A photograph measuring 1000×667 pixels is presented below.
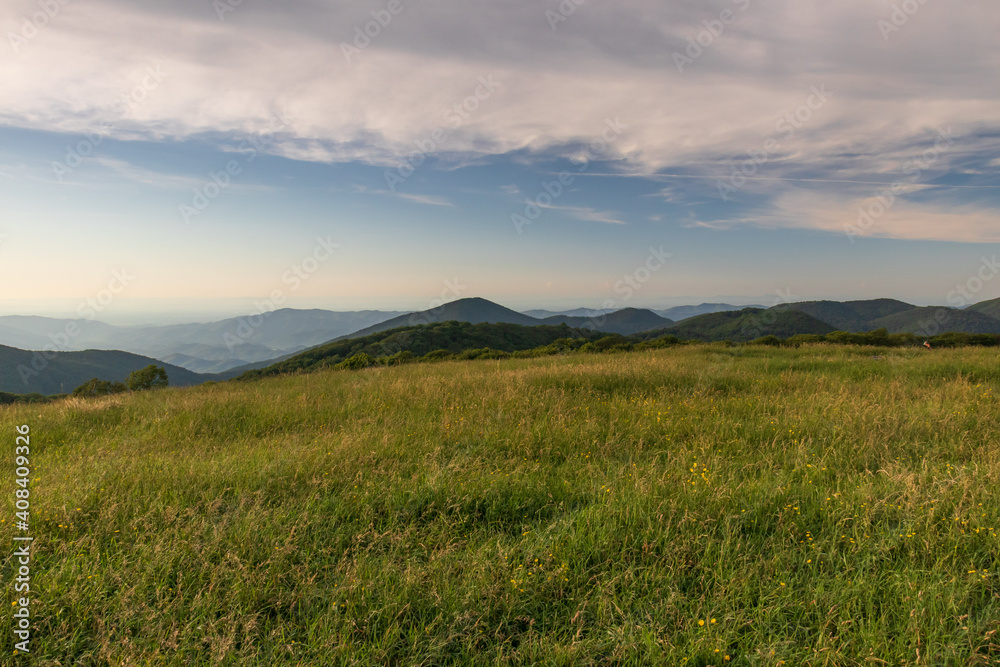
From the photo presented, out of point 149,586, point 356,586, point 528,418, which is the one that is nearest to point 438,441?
point 528,418

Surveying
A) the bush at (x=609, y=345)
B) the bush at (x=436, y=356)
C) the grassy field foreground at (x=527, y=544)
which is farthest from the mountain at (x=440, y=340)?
the grassy field foreground at (x=527, y=544)

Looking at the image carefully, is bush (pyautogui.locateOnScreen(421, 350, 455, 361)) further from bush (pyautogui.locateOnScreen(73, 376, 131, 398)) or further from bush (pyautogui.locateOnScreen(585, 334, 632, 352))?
bush (pyautogui.locateOnScreen(73, 376, 131, 398))

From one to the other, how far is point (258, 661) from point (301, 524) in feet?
4.50

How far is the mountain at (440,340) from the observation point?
100750 millimetres

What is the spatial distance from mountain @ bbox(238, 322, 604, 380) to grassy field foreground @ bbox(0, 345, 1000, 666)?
7538 centimetres

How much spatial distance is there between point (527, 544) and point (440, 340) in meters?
120

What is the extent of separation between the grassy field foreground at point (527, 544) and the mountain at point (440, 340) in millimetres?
75377

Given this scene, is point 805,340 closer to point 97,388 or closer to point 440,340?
point 97,388

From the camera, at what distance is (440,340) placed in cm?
12212

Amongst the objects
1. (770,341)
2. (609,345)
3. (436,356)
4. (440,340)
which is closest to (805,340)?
(770,341)

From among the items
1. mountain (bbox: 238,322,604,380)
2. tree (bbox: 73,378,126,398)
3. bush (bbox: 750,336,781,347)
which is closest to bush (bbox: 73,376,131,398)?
tree (bbox: 73,378,126,398)

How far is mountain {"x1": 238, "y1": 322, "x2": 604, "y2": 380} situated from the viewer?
101 metres

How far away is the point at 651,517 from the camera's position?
3.95 m

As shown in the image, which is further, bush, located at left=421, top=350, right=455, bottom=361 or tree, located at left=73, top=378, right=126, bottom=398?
bush, located at left=421, top=350, right=455, bottom=361
